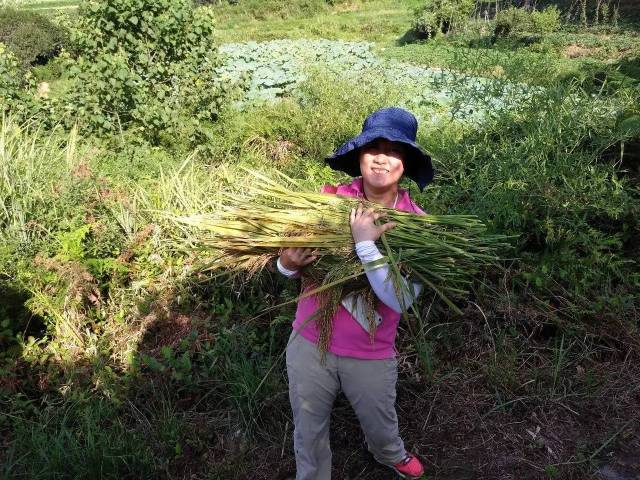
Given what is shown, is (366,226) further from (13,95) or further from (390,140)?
(13,95)

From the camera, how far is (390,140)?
162 centimetres

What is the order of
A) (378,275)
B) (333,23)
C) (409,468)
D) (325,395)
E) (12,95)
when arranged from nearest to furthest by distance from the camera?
1. (378,275)
2. (325,395)
3. (409,468)
4. (12,95)
5. (333,23)

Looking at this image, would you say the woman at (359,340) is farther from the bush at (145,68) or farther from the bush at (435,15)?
the bush at (435,15)

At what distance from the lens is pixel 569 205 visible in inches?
107

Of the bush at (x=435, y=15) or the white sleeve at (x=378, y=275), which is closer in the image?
the white sleeve at (x=378, y=275)

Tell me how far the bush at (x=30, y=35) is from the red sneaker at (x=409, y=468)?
13.9 metres

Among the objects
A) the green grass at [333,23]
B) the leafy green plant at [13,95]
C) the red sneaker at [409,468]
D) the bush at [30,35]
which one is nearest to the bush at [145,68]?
the leafy green plant at [13,95]

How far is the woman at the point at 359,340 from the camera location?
1.66 meters

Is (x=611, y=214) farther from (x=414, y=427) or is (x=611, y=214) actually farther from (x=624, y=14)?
(x=624, y=14)

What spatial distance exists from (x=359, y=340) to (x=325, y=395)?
0.24m

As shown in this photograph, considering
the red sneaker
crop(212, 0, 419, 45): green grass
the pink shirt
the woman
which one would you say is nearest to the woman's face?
the woman

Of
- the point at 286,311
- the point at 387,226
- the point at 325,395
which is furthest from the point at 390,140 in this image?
the point at 286,311

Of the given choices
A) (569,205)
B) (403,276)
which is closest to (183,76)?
(569,205)

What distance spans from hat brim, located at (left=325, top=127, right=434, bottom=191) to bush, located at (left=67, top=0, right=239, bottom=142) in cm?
303
